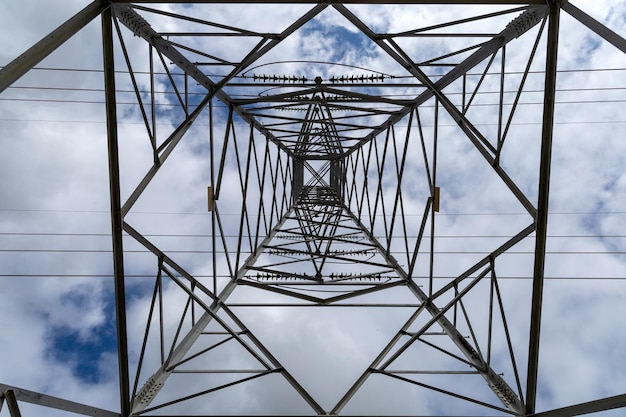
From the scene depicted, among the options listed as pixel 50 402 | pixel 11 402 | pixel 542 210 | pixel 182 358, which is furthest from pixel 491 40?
pixel 11 402

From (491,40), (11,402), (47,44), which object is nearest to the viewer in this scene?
(11,402)

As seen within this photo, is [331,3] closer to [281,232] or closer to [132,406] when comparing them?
[132,406]

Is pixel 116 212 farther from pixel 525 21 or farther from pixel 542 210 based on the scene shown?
pixel 525 21

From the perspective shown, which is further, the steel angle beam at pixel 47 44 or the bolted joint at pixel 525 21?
the bolted joint at pixel 525 21

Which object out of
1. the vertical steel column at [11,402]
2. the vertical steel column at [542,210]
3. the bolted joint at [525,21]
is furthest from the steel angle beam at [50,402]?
the bolted joint at [525,21]

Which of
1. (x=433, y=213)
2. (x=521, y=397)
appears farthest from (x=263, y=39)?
(x=521, y=397)

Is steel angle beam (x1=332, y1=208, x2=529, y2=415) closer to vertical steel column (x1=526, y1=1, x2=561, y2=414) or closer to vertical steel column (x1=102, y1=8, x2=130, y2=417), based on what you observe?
vertical steel column (x1=526, y1=1, x2=561, y2=414)

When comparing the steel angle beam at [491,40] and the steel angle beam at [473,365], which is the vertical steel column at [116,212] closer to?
the steel angle beam at [473,365]
